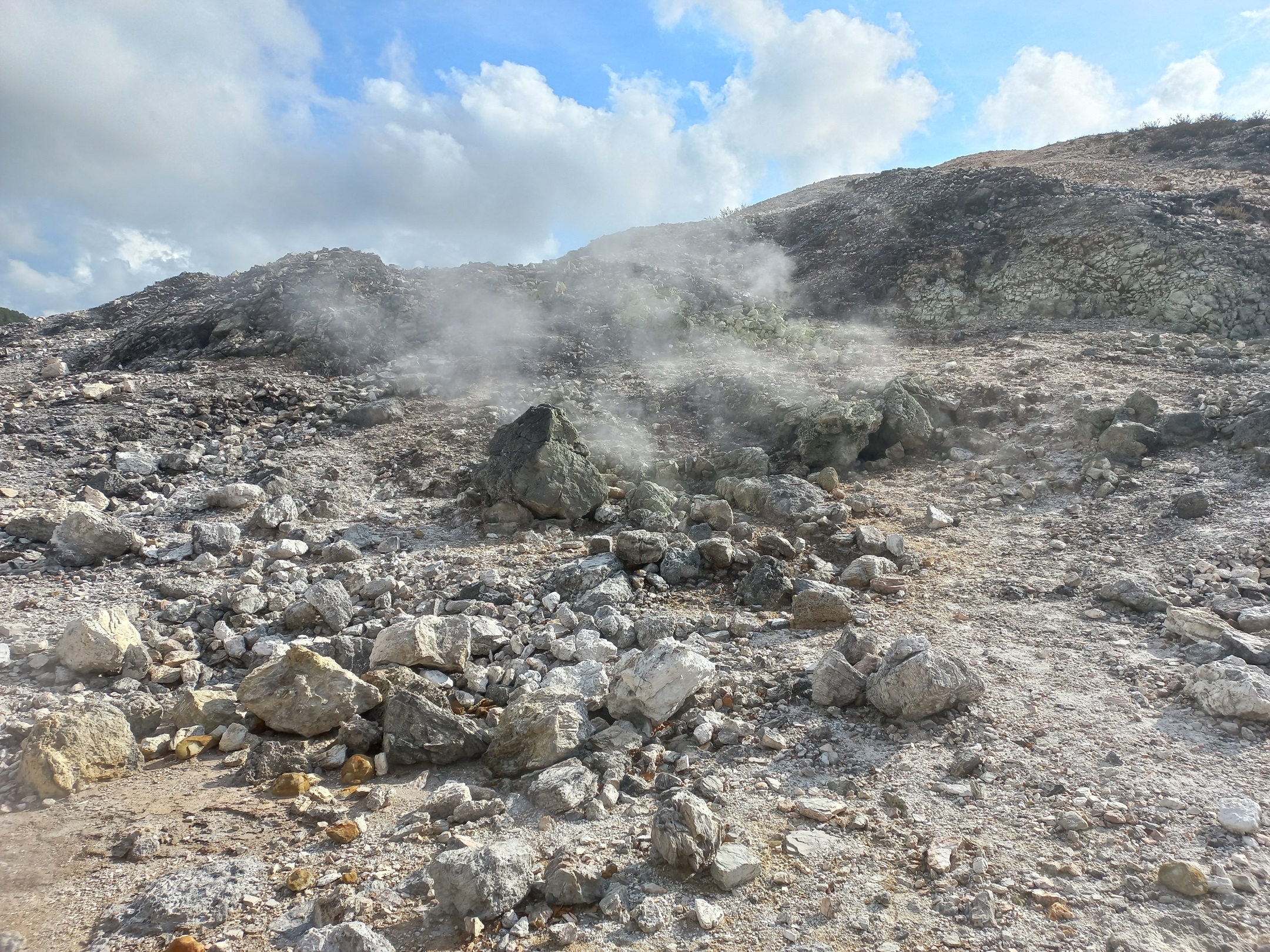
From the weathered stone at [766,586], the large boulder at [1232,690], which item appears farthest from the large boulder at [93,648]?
the large boulder at [1232,690]

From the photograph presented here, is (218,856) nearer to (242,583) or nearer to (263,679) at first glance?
(263,679)

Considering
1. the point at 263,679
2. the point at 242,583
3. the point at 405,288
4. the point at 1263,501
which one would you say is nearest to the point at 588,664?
the point at 263,679

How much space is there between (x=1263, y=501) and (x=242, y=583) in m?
7.48

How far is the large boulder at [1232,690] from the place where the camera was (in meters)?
3.11

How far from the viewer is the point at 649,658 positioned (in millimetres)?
3600

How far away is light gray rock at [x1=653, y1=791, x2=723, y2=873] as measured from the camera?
255cm

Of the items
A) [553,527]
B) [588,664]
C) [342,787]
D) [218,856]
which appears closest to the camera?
[218,856]

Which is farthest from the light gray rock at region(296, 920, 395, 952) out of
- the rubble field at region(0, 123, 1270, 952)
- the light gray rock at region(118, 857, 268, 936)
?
the light gray rock at region(118, 857, 268, 936)

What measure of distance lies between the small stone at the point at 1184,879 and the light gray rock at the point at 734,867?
1.33 metres

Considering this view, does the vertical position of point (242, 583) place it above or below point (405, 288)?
below

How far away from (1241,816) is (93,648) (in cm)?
536

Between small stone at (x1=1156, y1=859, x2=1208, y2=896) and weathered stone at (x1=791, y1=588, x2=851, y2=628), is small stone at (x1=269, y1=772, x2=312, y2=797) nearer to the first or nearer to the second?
weathered stone at (x1=791, y1=588, x2=851, y2=628)

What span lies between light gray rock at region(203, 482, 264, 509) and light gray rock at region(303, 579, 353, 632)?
92.4 inches

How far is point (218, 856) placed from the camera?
272 centimetres
